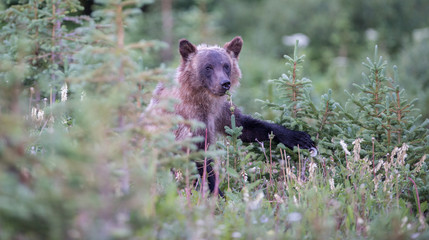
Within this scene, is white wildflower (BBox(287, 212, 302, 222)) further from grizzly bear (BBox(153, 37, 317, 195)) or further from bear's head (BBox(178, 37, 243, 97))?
bear's head (BBox(178, 37, 243, 97))

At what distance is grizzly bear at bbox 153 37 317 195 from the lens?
17.9ft

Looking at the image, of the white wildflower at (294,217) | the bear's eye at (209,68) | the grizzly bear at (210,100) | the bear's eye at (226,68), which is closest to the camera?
the white wildflower at (294,217)

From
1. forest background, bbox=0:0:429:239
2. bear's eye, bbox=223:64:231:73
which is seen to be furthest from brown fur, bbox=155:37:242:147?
forest background, bbox=0:0:429:239

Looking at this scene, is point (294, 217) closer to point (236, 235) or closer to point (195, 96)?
point (236, 235)

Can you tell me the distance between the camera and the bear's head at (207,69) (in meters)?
5.65

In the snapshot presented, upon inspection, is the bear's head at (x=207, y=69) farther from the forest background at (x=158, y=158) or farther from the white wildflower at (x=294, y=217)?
the white wildflower at (x=294, y=217)

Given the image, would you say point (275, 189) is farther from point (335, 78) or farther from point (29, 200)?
point (335, 78)

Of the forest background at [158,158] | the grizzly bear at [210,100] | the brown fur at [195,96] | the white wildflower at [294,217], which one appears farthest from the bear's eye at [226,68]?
the white wildflower at [294,217]

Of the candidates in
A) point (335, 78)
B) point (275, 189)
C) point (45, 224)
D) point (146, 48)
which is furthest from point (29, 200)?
point (335, 78)

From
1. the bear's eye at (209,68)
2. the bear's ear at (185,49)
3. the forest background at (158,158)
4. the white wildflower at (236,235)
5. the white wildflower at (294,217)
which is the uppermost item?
the bear's ear at (185,49)

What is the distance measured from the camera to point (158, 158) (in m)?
3.42

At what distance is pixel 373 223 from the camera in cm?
362

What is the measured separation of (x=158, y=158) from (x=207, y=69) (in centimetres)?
255

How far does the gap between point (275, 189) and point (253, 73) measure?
1243 cm
